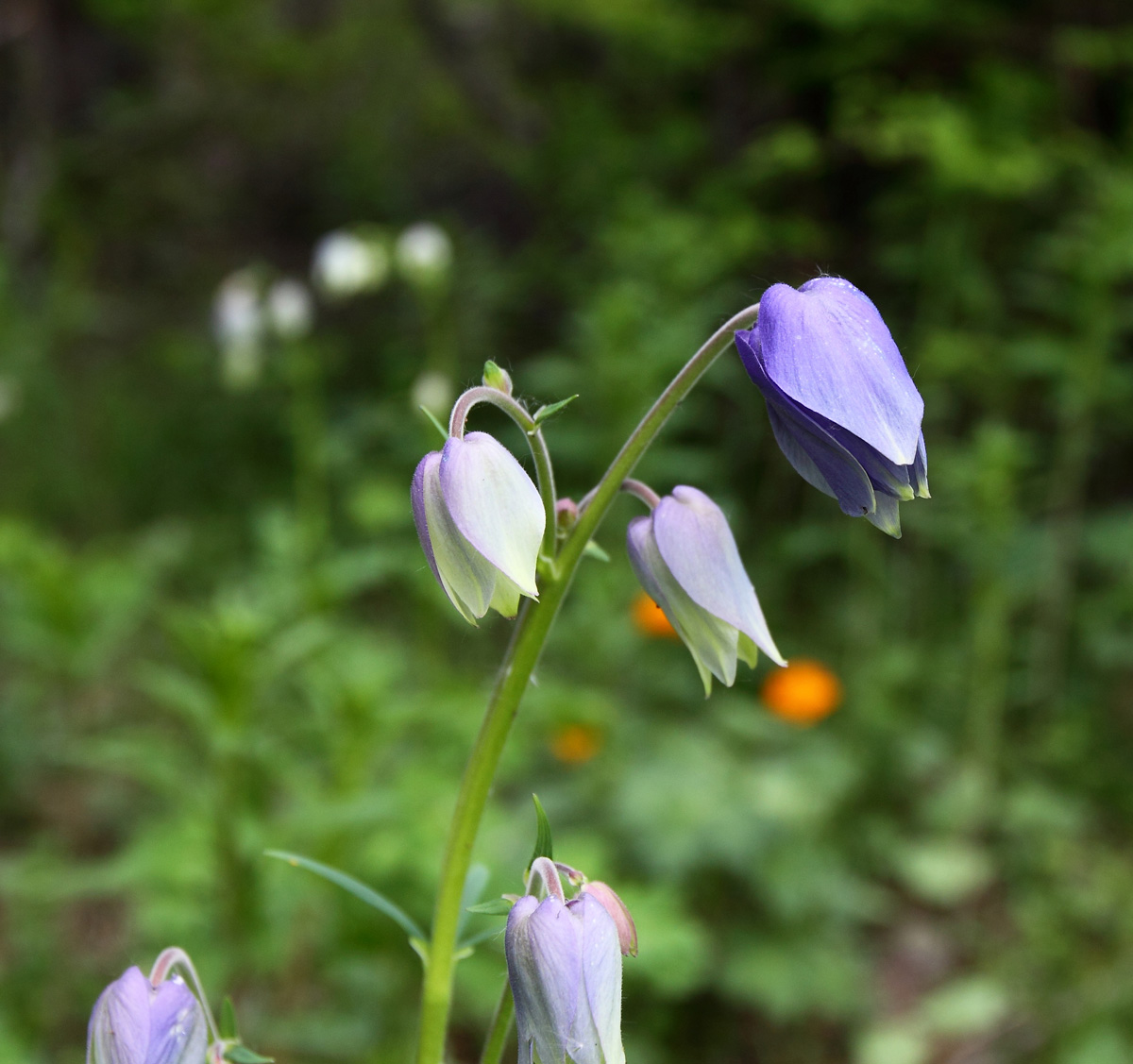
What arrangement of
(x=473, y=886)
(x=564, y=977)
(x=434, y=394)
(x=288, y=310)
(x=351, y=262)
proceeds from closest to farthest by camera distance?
(x=564, y=977)
(x=473, y=886)
(x=434, y=394)
(x=288, y=310)
(x=351, y=262)

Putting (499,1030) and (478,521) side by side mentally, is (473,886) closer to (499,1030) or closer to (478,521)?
(499,1030)

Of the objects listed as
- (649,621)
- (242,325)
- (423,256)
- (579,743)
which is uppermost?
(242,325)

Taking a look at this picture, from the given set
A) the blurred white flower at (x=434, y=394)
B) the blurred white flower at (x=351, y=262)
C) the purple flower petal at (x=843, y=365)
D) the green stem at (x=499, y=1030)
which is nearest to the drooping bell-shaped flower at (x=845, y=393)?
the purple flower petal at (x=843, y=365)

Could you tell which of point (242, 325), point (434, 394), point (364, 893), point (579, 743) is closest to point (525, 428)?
point (364, 893)

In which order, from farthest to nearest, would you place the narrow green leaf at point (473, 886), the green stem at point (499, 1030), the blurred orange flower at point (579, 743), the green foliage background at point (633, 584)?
1. the blurred orange flower at point (579, 743)
2. the green foliage background at point (633, 584)
3. the narrow green leaf at point (473, 886)
4. the green stem at point (499, 1030)

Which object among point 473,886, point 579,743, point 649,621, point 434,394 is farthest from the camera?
point 434,394

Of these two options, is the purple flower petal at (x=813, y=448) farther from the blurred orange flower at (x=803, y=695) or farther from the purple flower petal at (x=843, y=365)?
the blurred orange flower at (x=803, y=695)

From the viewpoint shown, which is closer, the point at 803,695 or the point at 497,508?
the point at 497,508
